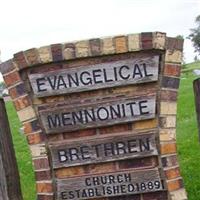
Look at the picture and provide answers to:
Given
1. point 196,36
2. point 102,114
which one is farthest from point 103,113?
point 196,36

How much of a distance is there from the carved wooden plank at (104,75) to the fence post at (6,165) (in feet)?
2.14

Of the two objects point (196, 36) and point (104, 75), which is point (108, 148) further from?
point (196, 36)

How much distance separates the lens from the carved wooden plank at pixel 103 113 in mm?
4629

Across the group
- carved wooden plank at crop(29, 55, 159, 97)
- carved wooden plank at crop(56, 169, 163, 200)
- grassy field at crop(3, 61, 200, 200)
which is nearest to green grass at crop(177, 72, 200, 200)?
grassy field at crop(3, 61, 200, 200)

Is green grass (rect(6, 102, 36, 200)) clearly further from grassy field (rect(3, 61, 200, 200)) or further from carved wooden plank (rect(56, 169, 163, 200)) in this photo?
carved wooden plank (rect(56, 169, 163, 200))

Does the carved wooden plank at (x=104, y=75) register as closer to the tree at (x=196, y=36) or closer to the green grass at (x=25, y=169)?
the green grass at (x=25, y=169)

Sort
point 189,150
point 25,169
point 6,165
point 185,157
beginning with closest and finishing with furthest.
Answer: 1. point 6,165
2. point 185,157
3. point 189,150
4. point 25,169

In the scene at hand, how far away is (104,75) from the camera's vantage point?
4.61m

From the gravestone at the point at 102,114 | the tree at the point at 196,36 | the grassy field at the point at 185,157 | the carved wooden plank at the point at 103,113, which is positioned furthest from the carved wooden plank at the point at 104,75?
the tree at the point at 196,36

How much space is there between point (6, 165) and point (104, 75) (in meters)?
1.29

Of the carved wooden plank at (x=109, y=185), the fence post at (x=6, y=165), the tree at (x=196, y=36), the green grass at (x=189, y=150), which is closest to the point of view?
the carved wooden plank at (x=109, y=185)

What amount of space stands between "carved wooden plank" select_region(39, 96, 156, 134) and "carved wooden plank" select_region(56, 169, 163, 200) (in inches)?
19.0

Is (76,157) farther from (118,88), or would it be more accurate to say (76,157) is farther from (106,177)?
(118,88)

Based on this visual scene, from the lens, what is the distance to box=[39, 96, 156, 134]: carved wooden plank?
4.63 m
